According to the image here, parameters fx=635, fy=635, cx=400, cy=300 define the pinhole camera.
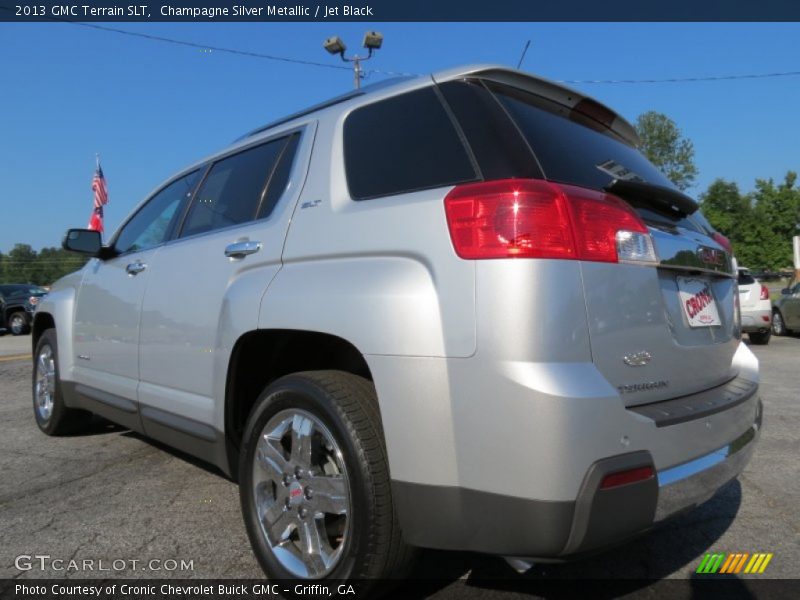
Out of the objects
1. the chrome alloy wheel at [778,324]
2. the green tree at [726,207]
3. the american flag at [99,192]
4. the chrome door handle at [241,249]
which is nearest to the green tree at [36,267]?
the american flag at [99,192]

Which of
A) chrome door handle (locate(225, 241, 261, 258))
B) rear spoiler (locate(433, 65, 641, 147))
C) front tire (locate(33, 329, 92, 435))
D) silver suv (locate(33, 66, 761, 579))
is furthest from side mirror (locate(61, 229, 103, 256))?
rear spoiler (locate(433, 65, 641, 147))

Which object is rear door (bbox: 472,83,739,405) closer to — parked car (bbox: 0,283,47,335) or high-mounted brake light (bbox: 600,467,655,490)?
high-mounted brake light (bbox: 600,467,655,490)

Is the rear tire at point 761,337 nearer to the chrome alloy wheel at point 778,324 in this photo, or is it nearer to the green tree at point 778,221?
the chrome alloy wheel at point 778,324

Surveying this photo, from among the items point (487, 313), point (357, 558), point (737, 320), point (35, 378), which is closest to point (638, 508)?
point (487, 313)

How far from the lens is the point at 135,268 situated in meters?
3.66

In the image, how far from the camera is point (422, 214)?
2.01 meters

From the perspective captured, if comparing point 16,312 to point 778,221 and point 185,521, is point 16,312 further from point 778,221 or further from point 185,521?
point 778,221

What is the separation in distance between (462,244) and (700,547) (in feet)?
6.11

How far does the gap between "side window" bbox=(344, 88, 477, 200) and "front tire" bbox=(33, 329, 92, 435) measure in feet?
10.7

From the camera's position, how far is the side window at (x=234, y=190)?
Result: 2.95m

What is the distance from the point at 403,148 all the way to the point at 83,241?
9.43 ft

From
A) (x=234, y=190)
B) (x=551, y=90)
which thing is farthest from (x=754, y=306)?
(x=234, y=190)

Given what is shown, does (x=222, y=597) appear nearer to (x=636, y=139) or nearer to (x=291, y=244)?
(x=291, y=244)

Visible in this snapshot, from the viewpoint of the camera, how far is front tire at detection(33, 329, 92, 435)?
15.2ft
